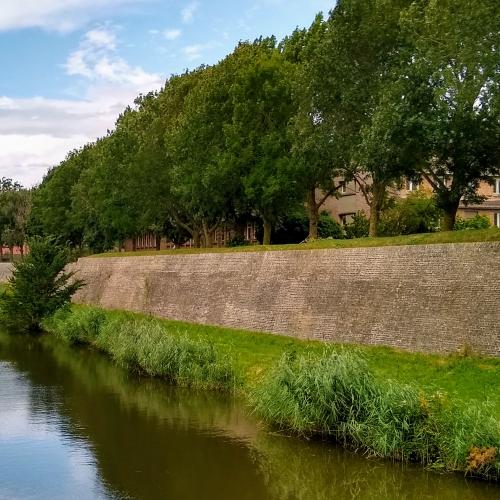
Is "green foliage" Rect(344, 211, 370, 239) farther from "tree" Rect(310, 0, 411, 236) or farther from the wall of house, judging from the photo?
the wall of house

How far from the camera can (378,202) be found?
29.5 metres

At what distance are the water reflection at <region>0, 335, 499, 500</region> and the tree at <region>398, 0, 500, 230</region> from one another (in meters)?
9.80

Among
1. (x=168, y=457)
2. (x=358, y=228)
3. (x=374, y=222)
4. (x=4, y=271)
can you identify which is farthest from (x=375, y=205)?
(x=4, y=271)

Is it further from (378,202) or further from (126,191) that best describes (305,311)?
(126,191)

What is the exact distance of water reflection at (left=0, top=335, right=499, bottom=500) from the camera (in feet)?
41.5

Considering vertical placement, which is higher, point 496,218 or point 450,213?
point 496,218

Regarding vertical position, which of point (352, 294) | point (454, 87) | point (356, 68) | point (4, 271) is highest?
point (356, 68)

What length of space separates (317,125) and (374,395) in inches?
641

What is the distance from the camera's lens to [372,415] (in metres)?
13.9

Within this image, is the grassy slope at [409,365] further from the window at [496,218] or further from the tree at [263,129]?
the window at [496,218]

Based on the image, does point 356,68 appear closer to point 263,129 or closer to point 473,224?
point 263,129

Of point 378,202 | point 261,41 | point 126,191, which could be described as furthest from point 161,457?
point 126,191

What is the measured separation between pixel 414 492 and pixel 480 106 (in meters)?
12.6

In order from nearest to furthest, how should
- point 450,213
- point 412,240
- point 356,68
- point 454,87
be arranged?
point 454,87, point 412,240, point 450,213, point 356,68
